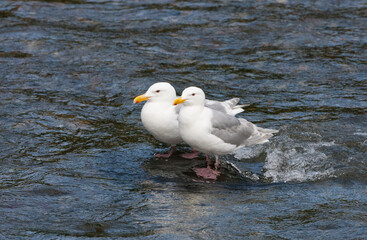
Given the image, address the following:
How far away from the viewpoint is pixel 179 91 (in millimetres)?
10086

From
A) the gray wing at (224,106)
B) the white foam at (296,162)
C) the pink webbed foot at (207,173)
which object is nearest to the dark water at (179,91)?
the white foam at (296,162)

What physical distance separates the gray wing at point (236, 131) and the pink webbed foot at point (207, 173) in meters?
0.42

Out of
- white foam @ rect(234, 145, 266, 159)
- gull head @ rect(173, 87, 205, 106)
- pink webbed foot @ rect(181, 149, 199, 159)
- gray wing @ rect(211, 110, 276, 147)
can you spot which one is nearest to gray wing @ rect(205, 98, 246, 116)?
gray wing @ rect(211, 110, 276, 147)

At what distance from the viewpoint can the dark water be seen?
6145 millimetres

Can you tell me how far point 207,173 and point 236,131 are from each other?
64cm

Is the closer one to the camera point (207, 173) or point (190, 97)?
point (190, 97)

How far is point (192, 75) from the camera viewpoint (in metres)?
10.7

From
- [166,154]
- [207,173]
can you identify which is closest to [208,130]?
[207,173]

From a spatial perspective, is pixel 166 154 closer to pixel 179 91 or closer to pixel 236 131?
pixel 236 131

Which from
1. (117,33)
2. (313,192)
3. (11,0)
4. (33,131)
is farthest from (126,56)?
(313,192)

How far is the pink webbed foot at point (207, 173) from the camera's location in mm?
7371

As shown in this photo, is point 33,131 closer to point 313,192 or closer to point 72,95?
point 72,95

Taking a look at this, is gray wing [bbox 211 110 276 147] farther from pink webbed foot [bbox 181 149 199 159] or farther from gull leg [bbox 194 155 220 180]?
pink webbed foot [bbox 181 149 199 159]

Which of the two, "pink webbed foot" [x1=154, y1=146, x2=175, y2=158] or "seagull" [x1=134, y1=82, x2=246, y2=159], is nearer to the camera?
"seagull" [x1=134, y1=82, x2=246, y2=159]
